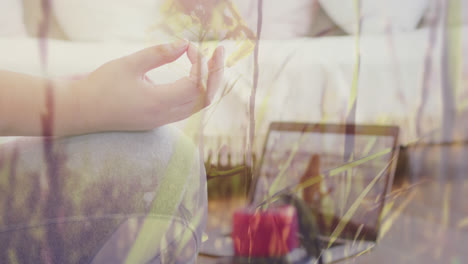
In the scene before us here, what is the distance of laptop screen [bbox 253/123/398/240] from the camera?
0.90 feet

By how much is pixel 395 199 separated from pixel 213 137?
0.16 metres

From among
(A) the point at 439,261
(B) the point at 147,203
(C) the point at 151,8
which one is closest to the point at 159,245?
(B) the point at 147,203

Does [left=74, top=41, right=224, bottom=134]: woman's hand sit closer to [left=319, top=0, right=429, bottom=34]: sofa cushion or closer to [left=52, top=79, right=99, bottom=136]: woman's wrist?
[left=52, top=79, right=99, bottom=136]: woman's wrist

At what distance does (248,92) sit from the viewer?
251 millimetres

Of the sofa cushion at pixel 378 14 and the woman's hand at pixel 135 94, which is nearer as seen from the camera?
the woman's hand at pixel 135 94

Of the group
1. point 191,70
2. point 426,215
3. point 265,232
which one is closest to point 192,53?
point 191,70

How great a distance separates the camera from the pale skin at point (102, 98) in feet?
0.52

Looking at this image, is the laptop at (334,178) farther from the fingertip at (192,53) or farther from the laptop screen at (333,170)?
the fingertip at (192,53)

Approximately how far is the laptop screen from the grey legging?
0.10 metres

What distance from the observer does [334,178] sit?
0.94 ft

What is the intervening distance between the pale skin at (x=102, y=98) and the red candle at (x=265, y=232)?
11 cm

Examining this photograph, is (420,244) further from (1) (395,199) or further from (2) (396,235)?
(1) (395,199)

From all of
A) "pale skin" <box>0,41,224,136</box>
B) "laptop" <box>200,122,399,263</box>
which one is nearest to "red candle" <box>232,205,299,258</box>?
"laptop" <box>200,122,399,263</box>
